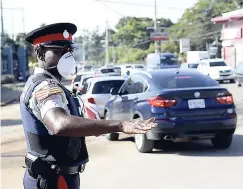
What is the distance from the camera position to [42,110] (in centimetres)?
278

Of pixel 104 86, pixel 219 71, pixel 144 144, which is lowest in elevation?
pixel 144 144

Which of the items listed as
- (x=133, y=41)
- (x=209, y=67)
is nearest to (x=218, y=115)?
(x=209, y=67)

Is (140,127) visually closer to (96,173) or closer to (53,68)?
(53,68)

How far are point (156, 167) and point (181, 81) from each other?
2054 mm

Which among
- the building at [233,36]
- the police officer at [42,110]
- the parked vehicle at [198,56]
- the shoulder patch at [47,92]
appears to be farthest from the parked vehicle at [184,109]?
the parked vehicle at [198,56]

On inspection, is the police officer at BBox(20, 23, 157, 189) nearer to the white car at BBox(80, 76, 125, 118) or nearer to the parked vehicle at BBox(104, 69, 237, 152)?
the parked vehicle at BBox(104, 69, 237, 152)

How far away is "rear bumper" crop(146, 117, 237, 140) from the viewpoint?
8.87 metres

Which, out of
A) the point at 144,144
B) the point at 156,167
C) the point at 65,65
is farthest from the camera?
the point at 144,144

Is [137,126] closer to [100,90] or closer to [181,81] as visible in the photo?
[181,81]

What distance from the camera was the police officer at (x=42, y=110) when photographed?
115 inches

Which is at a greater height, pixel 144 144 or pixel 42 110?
pixel 42 110

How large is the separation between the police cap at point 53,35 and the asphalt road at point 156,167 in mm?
4114

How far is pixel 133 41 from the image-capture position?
3957 inches

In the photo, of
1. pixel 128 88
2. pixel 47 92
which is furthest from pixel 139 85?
pixel 47 92
